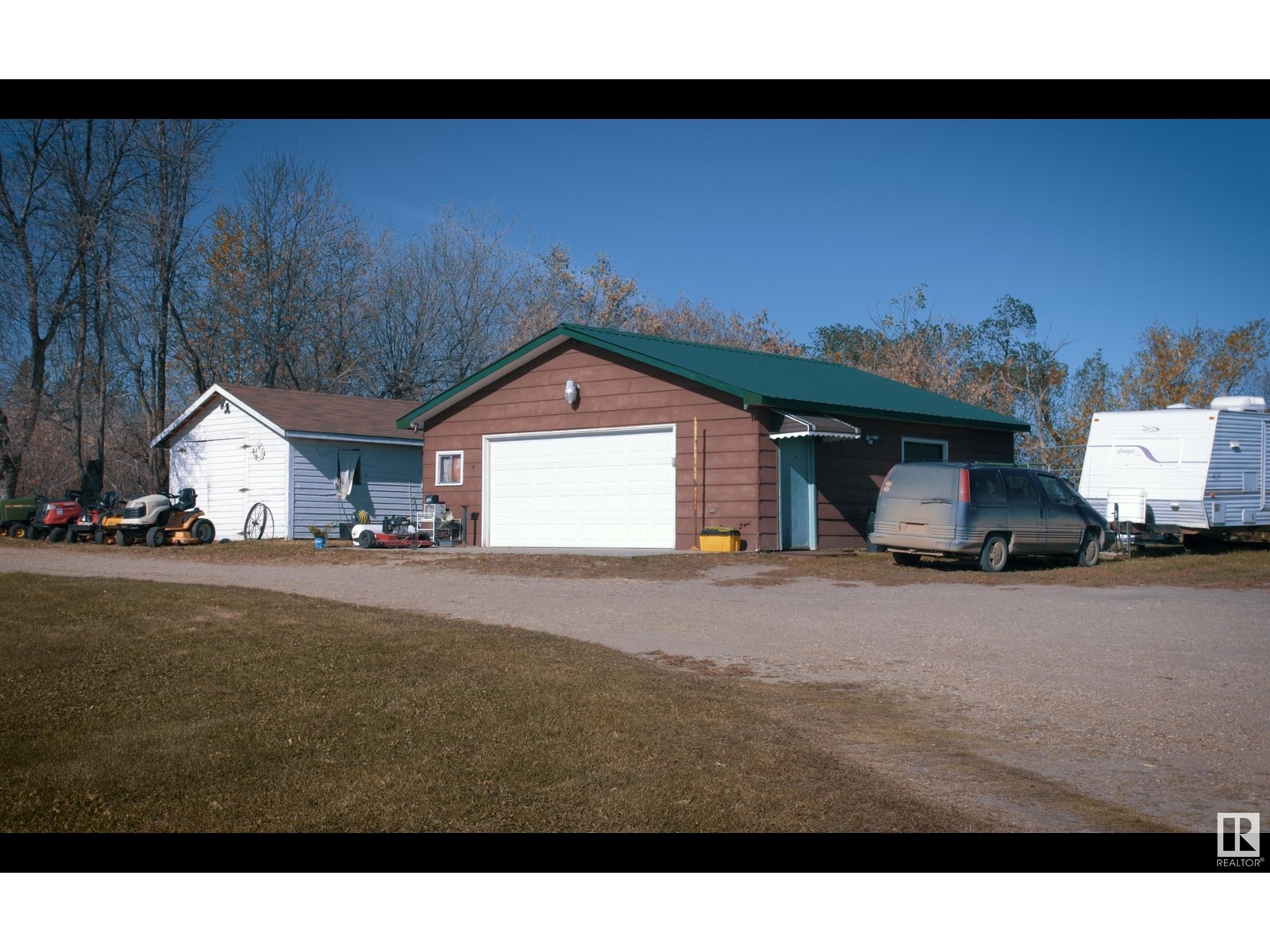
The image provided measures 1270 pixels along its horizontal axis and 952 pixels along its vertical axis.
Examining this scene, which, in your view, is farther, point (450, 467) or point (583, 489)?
point (450, 467)

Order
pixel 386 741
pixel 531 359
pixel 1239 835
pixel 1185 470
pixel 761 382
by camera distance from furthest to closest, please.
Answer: pixel 531 359
pixel 761 382
pixel 1185 470
pixel 386 741
pixel 1239 835

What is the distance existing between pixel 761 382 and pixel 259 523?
521 inches

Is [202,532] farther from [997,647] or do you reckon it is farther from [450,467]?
[997,647]

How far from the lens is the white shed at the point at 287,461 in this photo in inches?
1029

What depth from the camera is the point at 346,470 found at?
2739cm

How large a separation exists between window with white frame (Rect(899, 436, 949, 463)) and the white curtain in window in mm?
13329

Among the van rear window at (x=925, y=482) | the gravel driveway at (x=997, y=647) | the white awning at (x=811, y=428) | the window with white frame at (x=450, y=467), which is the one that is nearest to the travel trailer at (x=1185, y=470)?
the white awning at (x=811, y=428)

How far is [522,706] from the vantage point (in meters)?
6.83

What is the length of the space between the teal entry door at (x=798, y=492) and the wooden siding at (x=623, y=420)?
2.44ft

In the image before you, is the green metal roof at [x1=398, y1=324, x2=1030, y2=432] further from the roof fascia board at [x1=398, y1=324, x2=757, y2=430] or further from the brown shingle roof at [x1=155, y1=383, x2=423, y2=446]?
the brown shingle roof at [x1=155, y1=383, x2=423, y2=446]

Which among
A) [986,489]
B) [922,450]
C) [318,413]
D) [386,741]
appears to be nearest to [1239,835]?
[386,741]

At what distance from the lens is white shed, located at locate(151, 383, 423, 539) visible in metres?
26.1

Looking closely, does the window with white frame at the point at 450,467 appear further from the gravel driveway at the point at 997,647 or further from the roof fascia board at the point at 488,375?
the gravel driveway at the point at 997,647

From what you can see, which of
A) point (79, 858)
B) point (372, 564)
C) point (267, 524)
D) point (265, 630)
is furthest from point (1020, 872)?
point (267, 524)
